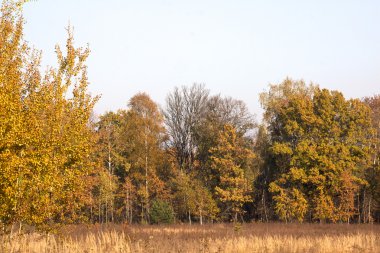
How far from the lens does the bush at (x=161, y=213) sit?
40281mm

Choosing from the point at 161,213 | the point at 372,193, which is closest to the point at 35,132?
the point at 161,213

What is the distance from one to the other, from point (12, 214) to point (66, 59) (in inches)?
192

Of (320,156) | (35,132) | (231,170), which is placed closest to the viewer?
(35,132)

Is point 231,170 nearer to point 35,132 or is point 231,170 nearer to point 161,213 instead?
point 161,213

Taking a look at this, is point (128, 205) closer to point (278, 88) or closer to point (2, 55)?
point (278, 88)

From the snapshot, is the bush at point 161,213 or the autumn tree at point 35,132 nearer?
the autumn tree at point 35,132

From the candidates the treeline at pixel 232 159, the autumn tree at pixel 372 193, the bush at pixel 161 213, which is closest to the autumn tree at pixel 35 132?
the treeline at pixel 232 159

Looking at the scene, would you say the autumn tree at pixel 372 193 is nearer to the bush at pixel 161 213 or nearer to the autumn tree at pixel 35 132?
the bush at pixel 161 213

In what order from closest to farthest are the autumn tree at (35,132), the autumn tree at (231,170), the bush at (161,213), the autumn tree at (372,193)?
the autumn tree at (35,132) → the autumn tree at (372,193) → the bush at (161,213) → the autumn tree at (231,170)

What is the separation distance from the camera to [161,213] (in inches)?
1586

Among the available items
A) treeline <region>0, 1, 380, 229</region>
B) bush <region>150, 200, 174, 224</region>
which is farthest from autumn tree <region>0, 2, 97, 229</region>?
bush <region>150, 200, 174, 224</region>

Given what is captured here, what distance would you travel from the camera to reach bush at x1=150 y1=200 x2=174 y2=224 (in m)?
40.3

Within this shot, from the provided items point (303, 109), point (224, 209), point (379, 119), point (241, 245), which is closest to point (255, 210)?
point (224, 209)

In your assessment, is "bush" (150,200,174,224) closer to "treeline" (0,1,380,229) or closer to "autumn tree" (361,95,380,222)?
"treeline" (0,1,380,229)
